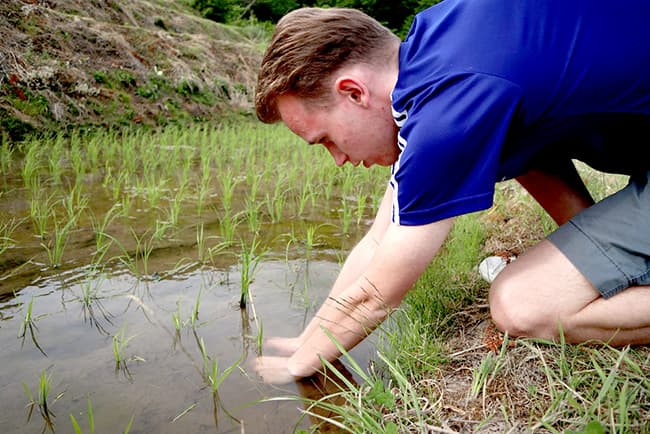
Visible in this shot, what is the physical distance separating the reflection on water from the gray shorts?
779 millimetres

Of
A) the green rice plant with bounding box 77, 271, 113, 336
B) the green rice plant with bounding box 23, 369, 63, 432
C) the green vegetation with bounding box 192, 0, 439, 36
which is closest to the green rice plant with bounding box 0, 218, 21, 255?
the green rice plant with bounding box 77, 271, 113, 336

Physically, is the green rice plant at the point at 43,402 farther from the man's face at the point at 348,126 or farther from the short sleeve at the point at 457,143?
the short sleeve at the point at 457,143

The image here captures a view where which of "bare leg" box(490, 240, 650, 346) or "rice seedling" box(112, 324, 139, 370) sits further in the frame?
"rice seedling" box(112, 324, 139, 370)

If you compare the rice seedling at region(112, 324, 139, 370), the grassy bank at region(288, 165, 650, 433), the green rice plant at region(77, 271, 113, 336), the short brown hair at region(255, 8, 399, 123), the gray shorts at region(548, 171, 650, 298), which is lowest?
the green rice plant at region(77, 271, 113, 336)

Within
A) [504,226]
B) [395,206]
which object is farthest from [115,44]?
[395,206]

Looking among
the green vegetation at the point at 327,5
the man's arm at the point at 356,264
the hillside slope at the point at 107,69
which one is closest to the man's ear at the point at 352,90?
the man's arm at the point at 356,264

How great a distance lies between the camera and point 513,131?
1.26m

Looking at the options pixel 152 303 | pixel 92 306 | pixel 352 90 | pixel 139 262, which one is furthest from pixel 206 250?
pixel 352 90

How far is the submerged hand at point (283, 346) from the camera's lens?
1.73 metres

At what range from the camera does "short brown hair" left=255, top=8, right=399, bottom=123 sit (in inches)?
53.7

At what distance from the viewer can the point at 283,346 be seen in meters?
1.75

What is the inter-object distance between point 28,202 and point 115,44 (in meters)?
4.74

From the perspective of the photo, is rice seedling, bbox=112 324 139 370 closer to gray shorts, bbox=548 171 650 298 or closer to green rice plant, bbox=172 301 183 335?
green rice plant, bbox=172 301 183 335

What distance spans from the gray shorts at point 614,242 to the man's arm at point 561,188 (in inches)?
16.1
